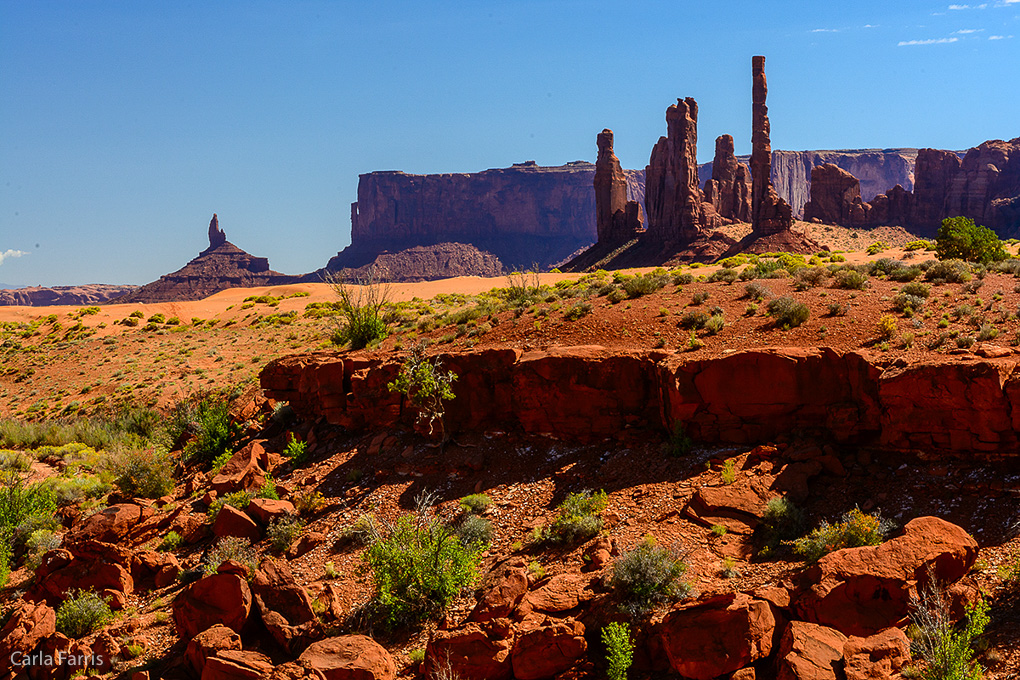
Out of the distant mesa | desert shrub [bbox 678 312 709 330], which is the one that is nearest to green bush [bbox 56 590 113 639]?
desert shrub [bbox 678 312 709 330]

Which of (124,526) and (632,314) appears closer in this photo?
(124,526)

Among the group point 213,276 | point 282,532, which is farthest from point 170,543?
point 213,276

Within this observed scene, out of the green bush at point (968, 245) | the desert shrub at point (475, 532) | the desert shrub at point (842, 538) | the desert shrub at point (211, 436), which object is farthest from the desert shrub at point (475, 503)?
the green bush at point (968, 245)

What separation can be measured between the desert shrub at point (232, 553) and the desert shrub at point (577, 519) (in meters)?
5.82

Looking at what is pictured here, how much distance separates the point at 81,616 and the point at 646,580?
9.56 metres

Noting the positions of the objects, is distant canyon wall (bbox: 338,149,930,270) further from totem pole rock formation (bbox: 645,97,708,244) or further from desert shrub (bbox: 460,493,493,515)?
desert shrub (bbox: 460,493,493,515)

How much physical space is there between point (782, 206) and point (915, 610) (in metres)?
67.8

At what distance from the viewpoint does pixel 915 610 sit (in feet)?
26.8

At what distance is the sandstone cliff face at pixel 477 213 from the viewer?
174375 mm

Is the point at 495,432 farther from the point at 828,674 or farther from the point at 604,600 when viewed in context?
the point at 828,674

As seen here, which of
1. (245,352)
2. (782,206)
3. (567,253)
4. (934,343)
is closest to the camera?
(934,343)

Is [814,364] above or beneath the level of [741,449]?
above

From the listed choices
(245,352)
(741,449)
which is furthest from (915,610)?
(245,352)

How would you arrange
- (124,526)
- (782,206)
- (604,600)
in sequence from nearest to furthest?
(604,600) < (124,526) < (782,206)
